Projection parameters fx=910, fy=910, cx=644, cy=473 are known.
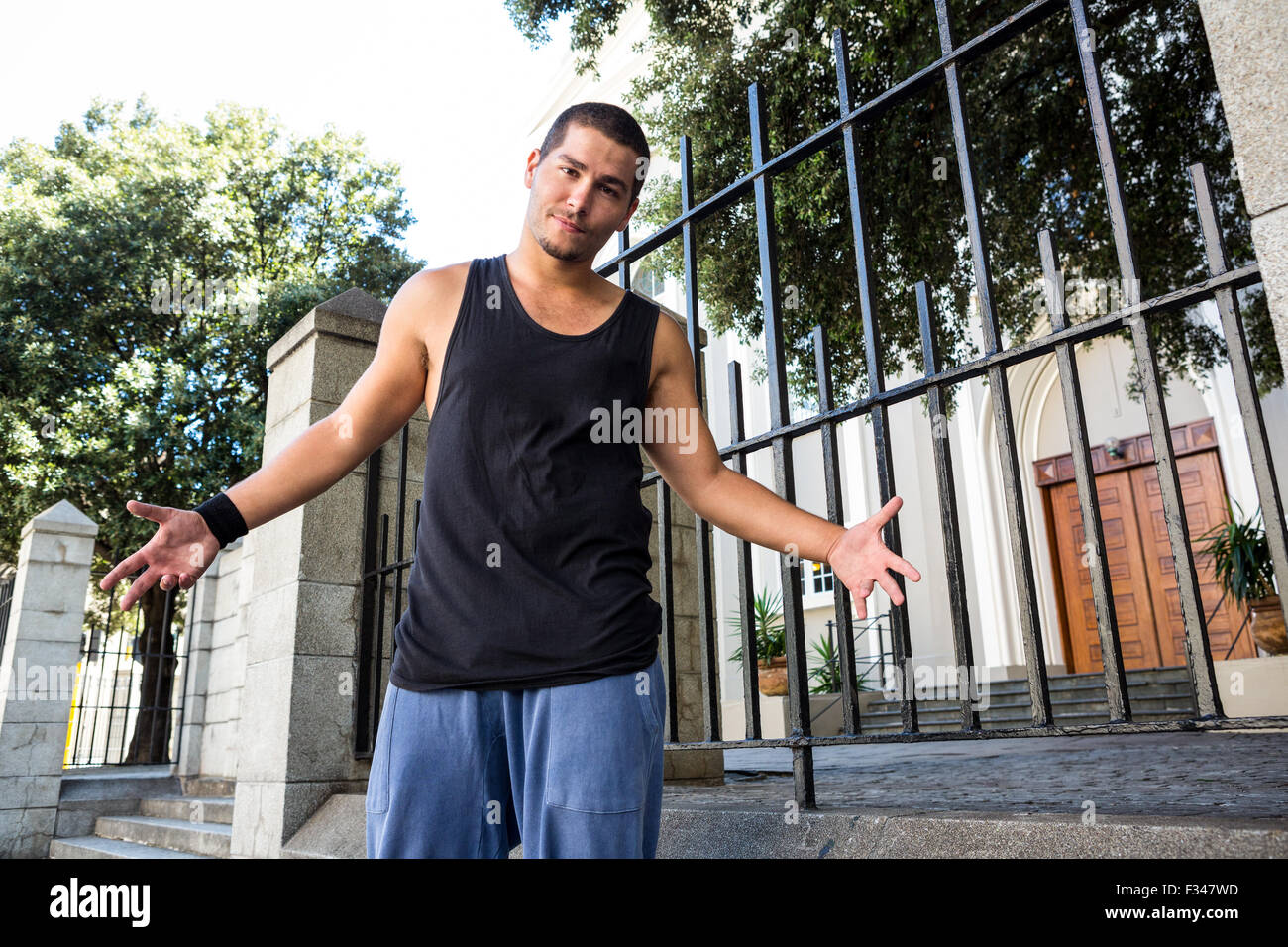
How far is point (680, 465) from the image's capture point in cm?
207

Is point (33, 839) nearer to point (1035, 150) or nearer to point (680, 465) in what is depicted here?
point (680, 465)

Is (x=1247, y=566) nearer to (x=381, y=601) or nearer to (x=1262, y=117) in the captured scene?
(x=381, y=601)

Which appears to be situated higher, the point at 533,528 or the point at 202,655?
the point at 202,655

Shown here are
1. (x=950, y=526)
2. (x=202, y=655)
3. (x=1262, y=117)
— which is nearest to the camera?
(x=1262, y=117)

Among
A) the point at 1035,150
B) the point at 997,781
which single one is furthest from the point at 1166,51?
the point at 997,781

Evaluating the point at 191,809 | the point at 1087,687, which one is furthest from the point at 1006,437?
the point at 1087,687

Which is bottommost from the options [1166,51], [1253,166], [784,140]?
[1253,166]

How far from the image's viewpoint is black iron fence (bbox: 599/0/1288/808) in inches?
71.4

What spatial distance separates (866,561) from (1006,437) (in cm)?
66

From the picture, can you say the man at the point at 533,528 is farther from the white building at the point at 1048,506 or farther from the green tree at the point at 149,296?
the green tree at the point at 149,296

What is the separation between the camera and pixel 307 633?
3.93 m

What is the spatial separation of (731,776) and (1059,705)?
673 centimetres

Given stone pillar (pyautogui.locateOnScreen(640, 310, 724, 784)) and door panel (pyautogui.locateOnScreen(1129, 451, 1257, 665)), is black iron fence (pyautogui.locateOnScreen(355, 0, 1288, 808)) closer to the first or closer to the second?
stone pillar (pyautogui.locateOnScreen(640, 310, 724, 784))

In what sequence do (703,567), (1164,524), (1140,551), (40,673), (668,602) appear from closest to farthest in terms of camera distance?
1. (703,567)
2. (668,602)
3. (40,673)
4. (1164,524)
5. (1140,551)
